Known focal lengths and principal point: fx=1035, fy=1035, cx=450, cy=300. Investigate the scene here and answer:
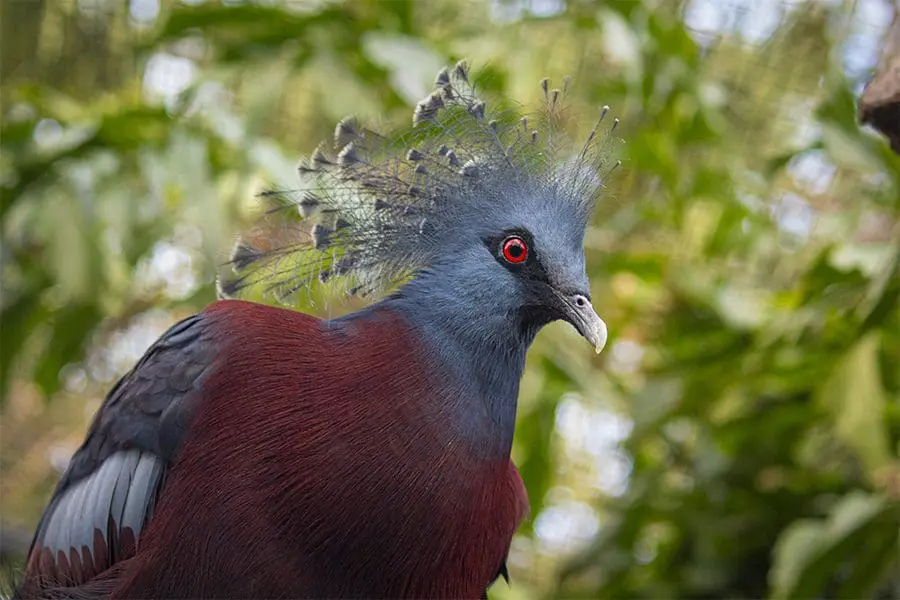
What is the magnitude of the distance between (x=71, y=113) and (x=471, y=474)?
2090 mm

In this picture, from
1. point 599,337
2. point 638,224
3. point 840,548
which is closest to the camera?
point 599,337

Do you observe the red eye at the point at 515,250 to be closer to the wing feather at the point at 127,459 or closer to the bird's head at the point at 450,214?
the bird's head at the point at 450,214

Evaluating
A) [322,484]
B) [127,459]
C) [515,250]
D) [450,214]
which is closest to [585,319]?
[515,250]

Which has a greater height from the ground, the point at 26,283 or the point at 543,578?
the point at 26,283

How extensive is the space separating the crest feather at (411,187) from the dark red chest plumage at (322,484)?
19 centimetres

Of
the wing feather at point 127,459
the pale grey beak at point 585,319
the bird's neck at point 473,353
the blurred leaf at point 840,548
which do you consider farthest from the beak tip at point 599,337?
the blurred leaf at point 840,548

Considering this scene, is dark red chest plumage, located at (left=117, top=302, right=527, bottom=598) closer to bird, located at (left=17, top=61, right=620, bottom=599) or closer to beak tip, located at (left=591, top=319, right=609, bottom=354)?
bird, located at (left=17, top=61, right=620, bottom=599)

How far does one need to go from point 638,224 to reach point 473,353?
209 cm

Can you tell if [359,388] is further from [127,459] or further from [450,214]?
[127,459]

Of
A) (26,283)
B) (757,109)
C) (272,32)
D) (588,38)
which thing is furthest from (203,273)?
(757,109)

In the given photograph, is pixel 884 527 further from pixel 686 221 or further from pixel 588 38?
pixel 588 38

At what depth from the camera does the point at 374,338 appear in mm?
1762

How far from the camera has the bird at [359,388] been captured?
1.65 meters

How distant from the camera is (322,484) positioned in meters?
1.64
